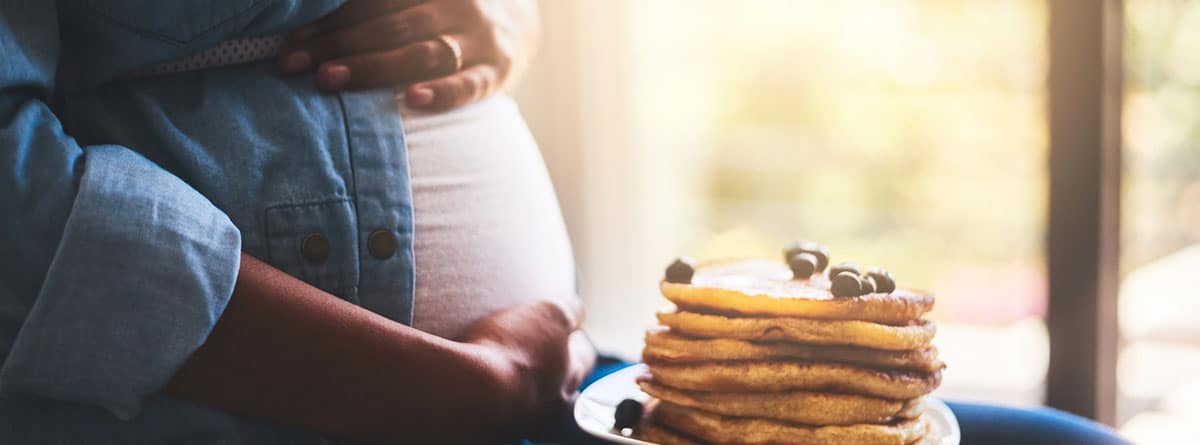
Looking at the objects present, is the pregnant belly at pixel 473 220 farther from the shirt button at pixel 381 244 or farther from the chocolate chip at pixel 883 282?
the chocolate chip at pixel 883 282

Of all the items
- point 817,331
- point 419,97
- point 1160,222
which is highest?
point 419,97

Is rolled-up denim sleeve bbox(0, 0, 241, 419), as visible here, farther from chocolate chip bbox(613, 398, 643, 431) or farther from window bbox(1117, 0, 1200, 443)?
window bbox(1117, 0, 1200, 443)

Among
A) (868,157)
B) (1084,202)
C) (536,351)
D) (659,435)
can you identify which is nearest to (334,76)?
(536,351)

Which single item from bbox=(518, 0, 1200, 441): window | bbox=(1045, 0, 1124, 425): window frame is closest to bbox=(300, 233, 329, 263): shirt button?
bbox=(1045, 0, 1124, 425): window frame

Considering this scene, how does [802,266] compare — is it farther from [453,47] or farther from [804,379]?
[453,47]

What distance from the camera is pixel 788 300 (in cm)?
77

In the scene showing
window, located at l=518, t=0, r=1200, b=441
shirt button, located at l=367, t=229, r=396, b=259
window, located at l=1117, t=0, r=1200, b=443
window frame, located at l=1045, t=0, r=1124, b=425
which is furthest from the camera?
window, located at l=518, t=0, r=1200, b=441

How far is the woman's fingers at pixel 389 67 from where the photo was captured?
0.80 m

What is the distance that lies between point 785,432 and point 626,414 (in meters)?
0.13

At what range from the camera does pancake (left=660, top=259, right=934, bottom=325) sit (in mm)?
767

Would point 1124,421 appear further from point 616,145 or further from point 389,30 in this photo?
point 389,30

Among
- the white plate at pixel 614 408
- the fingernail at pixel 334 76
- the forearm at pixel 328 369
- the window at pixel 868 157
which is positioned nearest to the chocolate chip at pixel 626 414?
the white plate at pixel 614 408

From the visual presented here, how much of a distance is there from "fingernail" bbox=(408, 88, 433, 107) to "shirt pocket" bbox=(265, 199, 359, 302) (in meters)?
0.11

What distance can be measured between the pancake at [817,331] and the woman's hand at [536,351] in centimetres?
13
